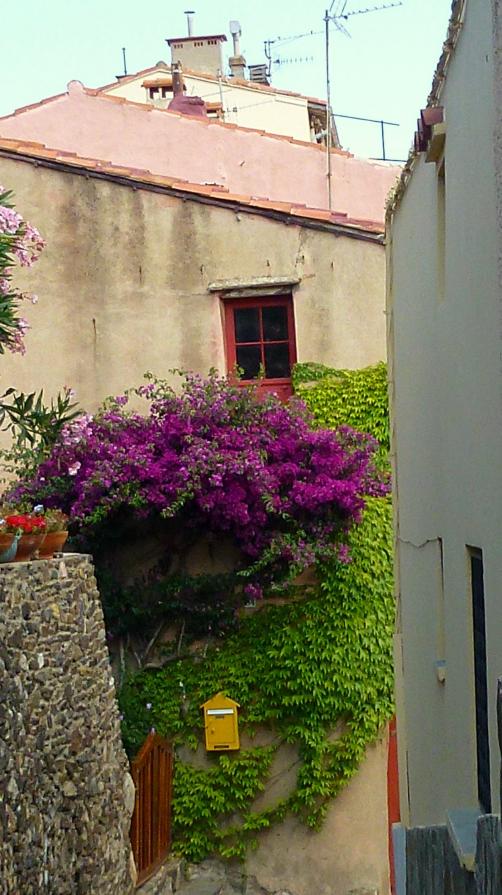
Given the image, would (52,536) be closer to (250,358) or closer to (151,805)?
(151,805)

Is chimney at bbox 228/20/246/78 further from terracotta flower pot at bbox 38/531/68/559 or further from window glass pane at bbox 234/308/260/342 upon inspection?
terracotta flower pot at bbox 38/531/68/559

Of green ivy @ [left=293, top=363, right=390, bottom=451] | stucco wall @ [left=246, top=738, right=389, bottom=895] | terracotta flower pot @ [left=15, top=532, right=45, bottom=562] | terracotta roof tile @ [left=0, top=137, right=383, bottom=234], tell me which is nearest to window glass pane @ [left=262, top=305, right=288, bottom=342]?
green ivy @ [left=293, top=363, right=390, bottom=451]

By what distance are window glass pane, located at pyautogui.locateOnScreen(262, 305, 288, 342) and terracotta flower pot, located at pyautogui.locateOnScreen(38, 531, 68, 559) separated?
4.79 m

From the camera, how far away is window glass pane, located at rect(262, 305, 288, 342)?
52.3ft

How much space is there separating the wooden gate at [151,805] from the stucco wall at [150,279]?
438cm

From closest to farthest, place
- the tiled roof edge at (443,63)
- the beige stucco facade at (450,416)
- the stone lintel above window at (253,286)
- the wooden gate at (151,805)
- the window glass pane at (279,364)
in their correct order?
the beige stucco facade at (450,416) → the tiled roof edge at (443,63) → the wooden gate at (151,805) → the stone lintel above window at (253,286) → the window glass pane at (279,364)

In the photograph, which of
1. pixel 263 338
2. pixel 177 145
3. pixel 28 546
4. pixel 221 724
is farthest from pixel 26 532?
pixel 177 145

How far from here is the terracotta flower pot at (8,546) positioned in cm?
1139

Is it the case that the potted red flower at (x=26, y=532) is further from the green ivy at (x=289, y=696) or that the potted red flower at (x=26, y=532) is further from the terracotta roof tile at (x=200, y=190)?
the terracotta roof tile at (x=200, y=190)

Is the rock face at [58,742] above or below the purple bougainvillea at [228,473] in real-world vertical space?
below

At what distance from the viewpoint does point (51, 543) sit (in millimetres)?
11961

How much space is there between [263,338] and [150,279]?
151 cm

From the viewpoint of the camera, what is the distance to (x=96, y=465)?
44.9ft

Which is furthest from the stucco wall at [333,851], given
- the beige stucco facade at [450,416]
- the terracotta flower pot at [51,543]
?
the terracotta flower pot at [51,543]
